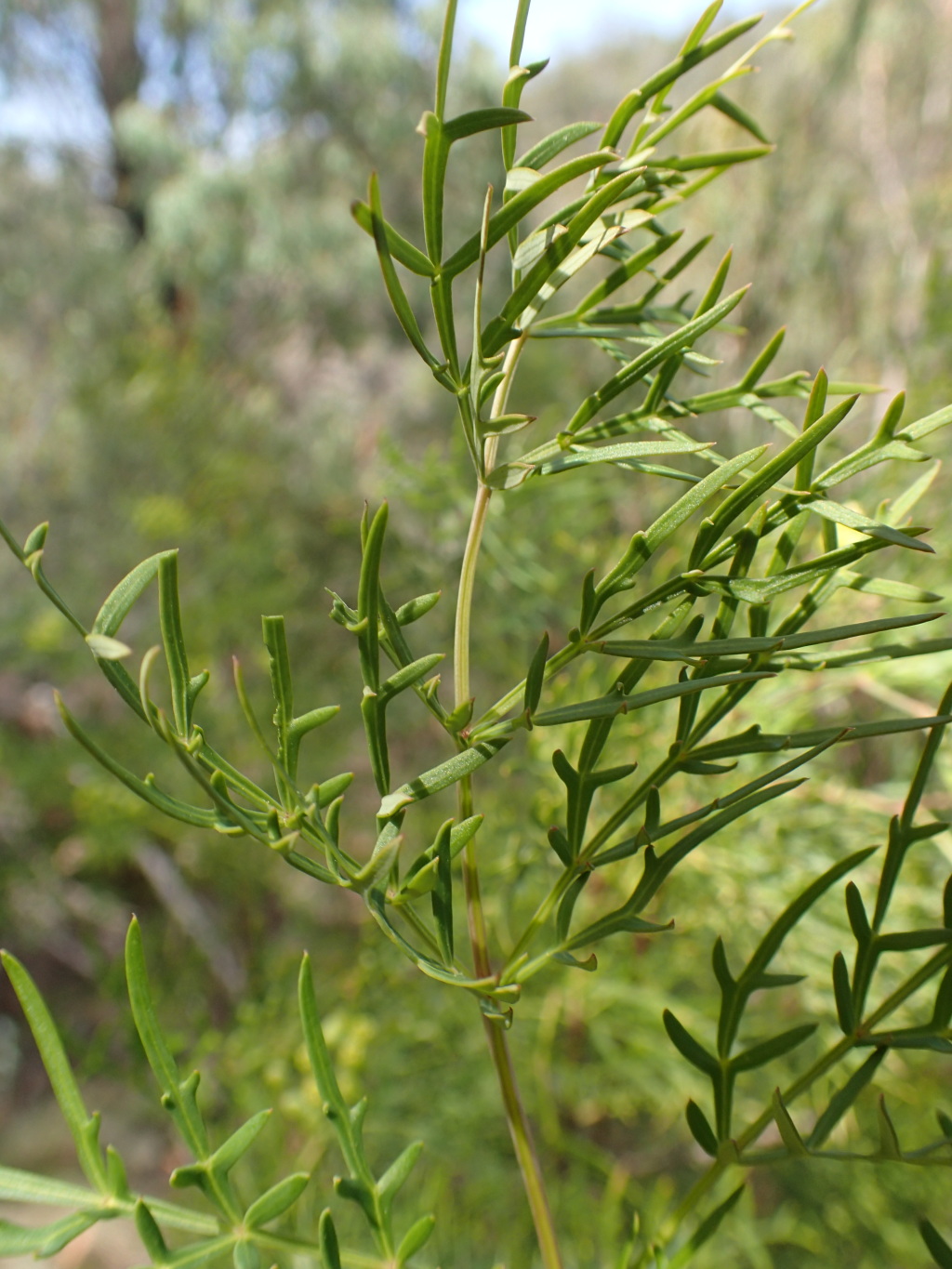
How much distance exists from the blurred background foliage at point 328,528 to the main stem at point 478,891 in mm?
75

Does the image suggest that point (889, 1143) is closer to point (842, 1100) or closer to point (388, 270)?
point (842, 1100)

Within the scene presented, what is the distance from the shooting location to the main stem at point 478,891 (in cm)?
14

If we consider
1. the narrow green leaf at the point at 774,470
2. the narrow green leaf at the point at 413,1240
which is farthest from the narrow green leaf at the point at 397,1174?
the narrow green leaf at the point at 774,470

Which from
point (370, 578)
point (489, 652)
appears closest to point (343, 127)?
point (489, 652)

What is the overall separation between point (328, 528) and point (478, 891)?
0.32m

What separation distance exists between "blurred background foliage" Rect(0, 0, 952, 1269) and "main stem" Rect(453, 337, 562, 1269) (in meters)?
0.07

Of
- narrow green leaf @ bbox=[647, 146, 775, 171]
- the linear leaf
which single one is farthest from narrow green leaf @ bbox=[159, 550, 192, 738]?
narrow green leaf @ bbox=[647, 146, 775, 171]

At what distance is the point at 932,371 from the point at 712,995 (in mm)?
466

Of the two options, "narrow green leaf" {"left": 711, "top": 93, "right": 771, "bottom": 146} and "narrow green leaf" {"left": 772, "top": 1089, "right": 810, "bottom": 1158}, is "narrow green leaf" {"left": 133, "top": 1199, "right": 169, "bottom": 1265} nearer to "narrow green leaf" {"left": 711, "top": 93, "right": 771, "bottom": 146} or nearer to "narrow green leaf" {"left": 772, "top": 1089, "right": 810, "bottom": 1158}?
"narrow green leaf" {"left": 772, "top": 1089, "right": 810, "bottom": 1158}

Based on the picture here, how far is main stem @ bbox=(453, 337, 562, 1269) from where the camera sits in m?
0.14

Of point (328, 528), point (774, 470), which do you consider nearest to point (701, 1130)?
point (774, 470)

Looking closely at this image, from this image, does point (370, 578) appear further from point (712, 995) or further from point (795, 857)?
point (712, 995)

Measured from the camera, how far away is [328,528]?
449mm

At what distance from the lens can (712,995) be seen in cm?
54
